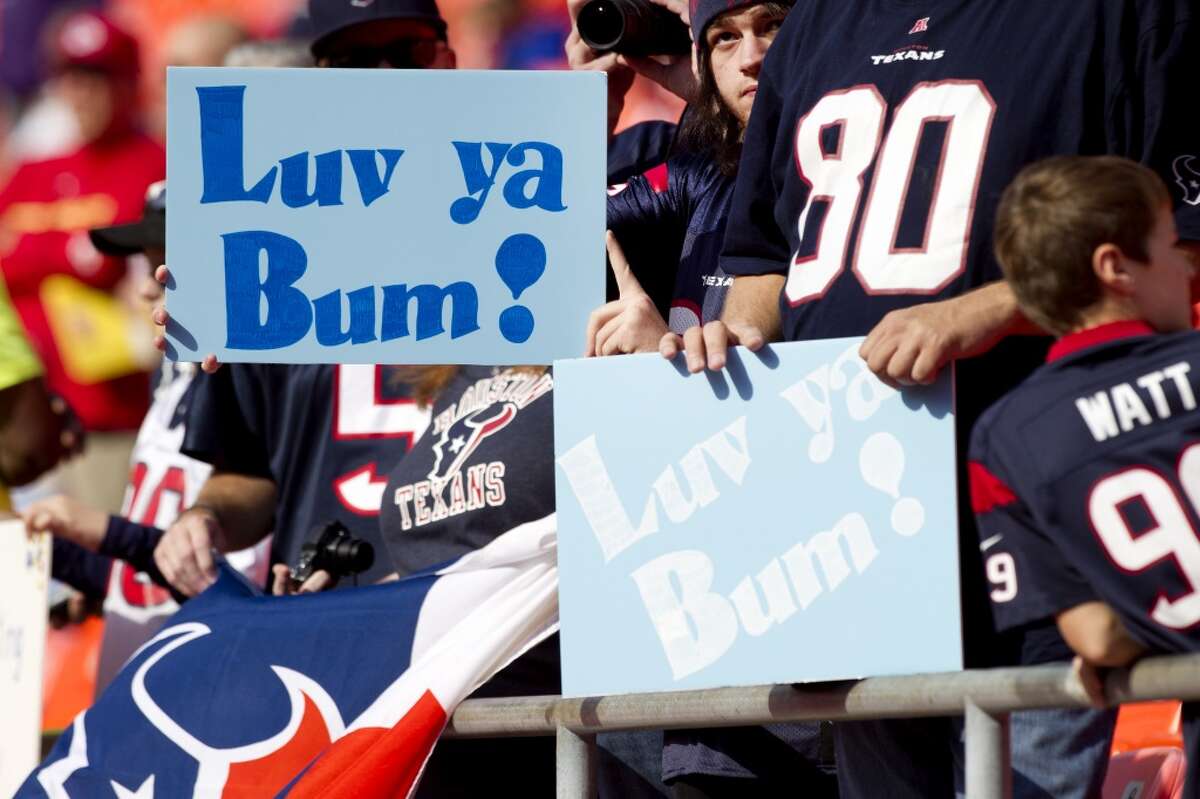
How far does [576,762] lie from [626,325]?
0.59 meters

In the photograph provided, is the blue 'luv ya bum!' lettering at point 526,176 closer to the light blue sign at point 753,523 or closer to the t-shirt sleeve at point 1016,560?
the light blue sign at point 753,523

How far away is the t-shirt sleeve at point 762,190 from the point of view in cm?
291

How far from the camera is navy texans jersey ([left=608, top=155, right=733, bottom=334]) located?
3.40 metres

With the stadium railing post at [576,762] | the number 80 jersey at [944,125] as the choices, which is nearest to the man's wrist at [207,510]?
the stadium railing post at [576,762]

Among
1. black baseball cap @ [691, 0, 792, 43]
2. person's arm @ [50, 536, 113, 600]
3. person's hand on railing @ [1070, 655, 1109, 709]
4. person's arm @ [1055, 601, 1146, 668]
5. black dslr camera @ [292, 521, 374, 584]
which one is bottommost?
person's arm @ [50, 536, 113, 600]

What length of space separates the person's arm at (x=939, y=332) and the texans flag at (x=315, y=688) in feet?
3.12

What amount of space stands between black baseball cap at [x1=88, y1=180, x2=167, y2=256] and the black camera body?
1.67m

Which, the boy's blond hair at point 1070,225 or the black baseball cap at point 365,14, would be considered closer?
the boy's blond hair at point 1070,225

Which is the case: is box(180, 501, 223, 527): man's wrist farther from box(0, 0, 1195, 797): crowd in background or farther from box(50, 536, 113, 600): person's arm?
box(50, 536, 113, 600): person's arm

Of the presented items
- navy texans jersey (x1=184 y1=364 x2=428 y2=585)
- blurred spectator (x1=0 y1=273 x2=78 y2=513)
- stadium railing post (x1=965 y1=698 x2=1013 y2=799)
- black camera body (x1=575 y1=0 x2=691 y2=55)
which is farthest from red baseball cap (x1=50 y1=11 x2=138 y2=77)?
stadium railing post (x1=965 y1=698 x2=1013 y2=799)

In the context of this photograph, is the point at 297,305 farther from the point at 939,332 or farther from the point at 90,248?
the point at 90,248

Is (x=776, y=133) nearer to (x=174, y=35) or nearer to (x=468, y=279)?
(x=468, y=279)

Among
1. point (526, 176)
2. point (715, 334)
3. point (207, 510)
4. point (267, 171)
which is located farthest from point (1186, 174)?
point (207, 510)

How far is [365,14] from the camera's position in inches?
171
